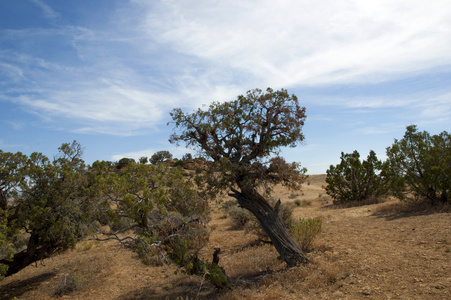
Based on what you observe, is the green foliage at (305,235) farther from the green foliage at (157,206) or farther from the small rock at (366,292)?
the green foliage at (157,206)

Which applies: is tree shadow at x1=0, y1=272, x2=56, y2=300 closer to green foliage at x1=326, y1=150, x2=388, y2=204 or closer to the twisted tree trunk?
the twisted tree trunk

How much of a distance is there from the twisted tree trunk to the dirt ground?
35 cm

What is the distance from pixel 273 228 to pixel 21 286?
940 cm

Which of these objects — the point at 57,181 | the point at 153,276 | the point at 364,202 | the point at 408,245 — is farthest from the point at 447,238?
the point at 57,181

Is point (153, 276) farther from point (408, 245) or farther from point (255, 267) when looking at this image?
point (408, 245)

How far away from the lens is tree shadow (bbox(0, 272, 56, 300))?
30.5ft

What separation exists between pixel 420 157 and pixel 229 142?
35.0ft

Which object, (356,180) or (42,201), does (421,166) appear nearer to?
(356,180)

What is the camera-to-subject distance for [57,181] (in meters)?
8.95

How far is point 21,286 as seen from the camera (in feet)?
33.3

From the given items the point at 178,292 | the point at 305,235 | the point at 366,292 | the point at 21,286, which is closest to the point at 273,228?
the point at 305,235

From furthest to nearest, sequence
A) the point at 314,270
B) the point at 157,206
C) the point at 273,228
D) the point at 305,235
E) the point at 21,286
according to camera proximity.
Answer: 1. the point at 21,286
2. the point at 305,235
3. the point at 273,228
4. the point at 314,270
5. the point at 157,206

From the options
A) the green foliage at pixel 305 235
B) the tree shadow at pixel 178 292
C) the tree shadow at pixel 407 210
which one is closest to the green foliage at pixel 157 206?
the tree shadow at pixel 178 292

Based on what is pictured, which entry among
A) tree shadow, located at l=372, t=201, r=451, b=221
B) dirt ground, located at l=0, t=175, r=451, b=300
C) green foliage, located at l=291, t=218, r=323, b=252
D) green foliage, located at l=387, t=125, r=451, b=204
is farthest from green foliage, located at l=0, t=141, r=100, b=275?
green foliage, located at l=387, t=125, r=451, b=204
